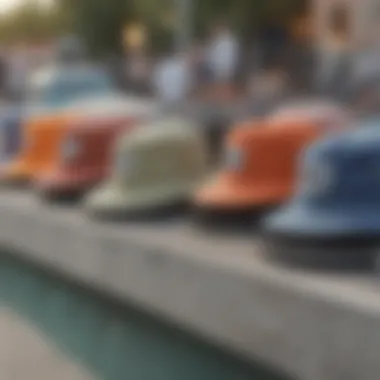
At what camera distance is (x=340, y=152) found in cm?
192

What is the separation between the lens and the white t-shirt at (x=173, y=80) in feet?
15.7

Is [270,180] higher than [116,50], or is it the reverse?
[270,180]

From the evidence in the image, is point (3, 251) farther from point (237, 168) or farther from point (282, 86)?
point (282, 86)

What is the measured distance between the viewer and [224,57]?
4.91 metres

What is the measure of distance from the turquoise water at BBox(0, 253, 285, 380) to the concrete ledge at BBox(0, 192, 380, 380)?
24 millimetres

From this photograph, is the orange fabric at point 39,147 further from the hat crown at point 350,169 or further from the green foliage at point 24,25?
the green foliage at point 24,25

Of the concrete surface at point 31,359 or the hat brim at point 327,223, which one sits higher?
the hat brim at point 327,223

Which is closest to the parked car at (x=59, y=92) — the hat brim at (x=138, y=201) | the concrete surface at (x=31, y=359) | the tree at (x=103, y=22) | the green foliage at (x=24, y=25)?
the tree at (x=103, y=22)

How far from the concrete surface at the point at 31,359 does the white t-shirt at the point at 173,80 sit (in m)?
2.59

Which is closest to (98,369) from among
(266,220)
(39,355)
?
(39,355)

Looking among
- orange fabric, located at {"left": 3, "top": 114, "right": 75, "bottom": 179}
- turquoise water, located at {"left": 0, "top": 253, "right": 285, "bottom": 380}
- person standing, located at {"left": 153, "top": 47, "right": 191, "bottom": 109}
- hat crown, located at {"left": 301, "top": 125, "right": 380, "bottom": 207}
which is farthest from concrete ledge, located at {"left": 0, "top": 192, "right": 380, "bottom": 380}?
person standing, located at {"left": 153, "top": 47, "right": 191, "bottom": 109}

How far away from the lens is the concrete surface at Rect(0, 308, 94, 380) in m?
1.74

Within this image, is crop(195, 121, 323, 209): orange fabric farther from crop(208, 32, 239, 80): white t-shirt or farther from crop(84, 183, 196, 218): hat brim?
crop(208, 32, 239, 80): white t-shirt

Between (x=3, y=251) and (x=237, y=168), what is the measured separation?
2.73 feet
